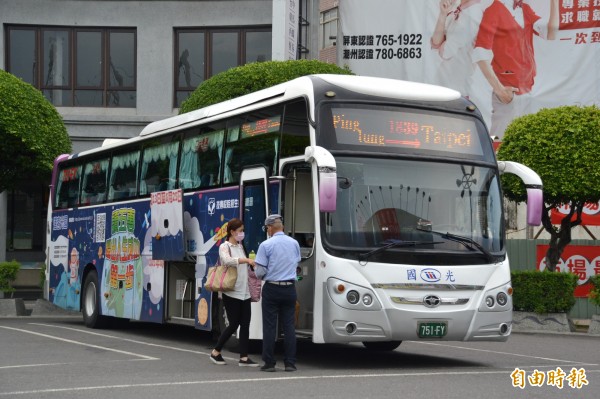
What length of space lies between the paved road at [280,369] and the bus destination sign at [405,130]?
107 inches

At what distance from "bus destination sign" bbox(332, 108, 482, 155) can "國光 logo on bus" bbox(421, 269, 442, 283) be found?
5.01 ft

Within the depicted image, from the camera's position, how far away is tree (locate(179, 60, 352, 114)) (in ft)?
86.8

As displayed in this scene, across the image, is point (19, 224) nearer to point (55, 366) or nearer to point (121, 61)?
point (121, 61)

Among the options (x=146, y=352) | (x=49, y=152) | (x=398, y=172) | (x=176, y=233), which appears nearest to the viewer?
(x=398, y=172)

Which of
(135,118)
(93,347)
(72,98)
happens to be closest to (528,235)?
(135,118)

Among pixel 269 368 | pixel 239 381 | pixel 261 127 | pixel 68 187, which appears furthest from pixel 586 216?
pixel 239 381

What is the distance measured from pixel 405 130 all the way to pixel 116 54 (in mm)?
21414

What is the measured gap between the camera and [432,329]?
12.6 metres

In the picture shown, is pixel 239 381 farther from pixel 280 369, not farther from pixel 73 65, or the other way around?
pixel 73 65

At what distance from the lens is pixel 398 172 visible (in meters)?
13.0

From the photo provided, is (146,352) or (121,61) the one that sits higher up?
(121,61)

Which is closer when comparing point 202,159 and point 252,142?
point 252,142

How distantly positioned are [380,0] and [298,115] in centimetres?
1973

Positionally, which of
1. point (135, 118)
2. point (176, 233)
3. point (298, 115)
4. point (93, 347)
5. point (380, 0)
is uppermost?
point (380, 0)
